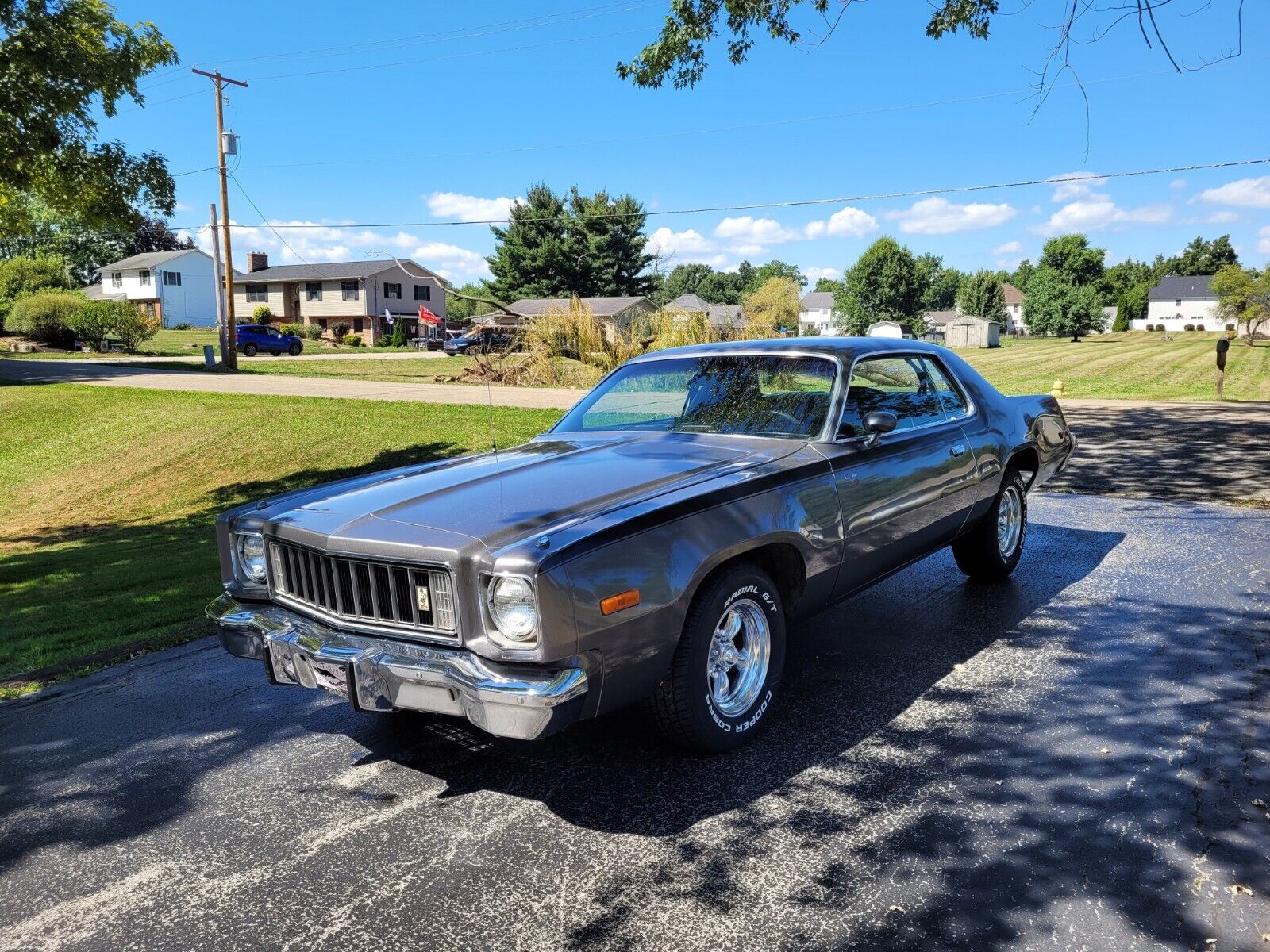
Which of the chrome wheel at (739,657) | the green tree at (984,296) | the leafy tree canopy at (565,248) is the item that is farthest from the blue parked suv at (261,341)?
the green tree at (984,296)

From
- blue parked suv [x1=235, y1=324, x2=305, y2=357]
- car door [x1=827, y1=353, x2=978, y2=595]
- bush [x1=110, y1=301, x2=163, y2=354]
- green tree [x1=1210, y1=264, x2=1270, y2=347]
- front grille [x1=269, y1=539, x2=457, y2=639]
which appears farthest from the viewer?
green tree [x1=1210, y1=264, x2=1270, y2=347]

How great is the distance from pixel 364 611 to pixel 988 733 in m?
2.54

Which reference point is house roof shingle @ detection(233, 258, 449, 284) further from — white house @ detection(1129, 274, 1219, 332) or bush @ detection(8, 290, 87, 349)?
white house @ detection(1129, 274, 1219, 332)

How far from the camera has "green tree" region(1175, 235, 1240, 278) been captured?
12431 centimetres

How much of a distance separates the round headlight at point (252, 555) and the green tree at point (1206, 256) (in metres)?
142

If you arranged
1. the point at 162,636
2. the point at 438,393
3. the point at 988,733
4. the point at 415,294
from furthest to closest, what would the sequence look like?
the point at 415,294, the point at 438,393, the point at 162,636, the point at 988,733

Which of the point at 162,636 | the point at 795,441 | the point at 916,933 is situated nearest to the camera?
the point at 916,933

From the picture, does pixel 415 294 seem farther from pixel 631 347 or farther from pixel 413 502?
pixel 413 502

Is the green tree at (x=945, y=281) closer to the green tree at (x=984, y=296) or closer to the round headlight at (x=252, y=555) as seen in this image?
the green tree at (x=984, y=296)

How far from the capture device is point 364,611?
11.2 ft

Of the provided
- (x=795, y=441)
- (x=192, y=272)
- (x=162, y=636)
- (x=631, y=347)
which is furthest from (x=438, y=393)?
(x=192, y=272)

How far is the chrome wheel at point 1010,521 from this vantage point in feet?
20.0

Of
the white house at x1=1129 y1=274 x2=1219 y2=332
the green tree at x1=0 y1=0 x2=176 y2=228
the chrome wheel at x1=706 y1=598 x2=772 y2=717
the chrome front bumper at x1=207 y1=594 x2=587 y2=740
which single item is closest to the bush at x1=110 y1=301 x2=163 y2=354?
the green tree at x1=0 y1=0 x2=176 y2=228

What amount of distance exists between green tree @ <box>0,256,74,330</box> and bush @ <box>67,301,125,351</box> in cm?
706
